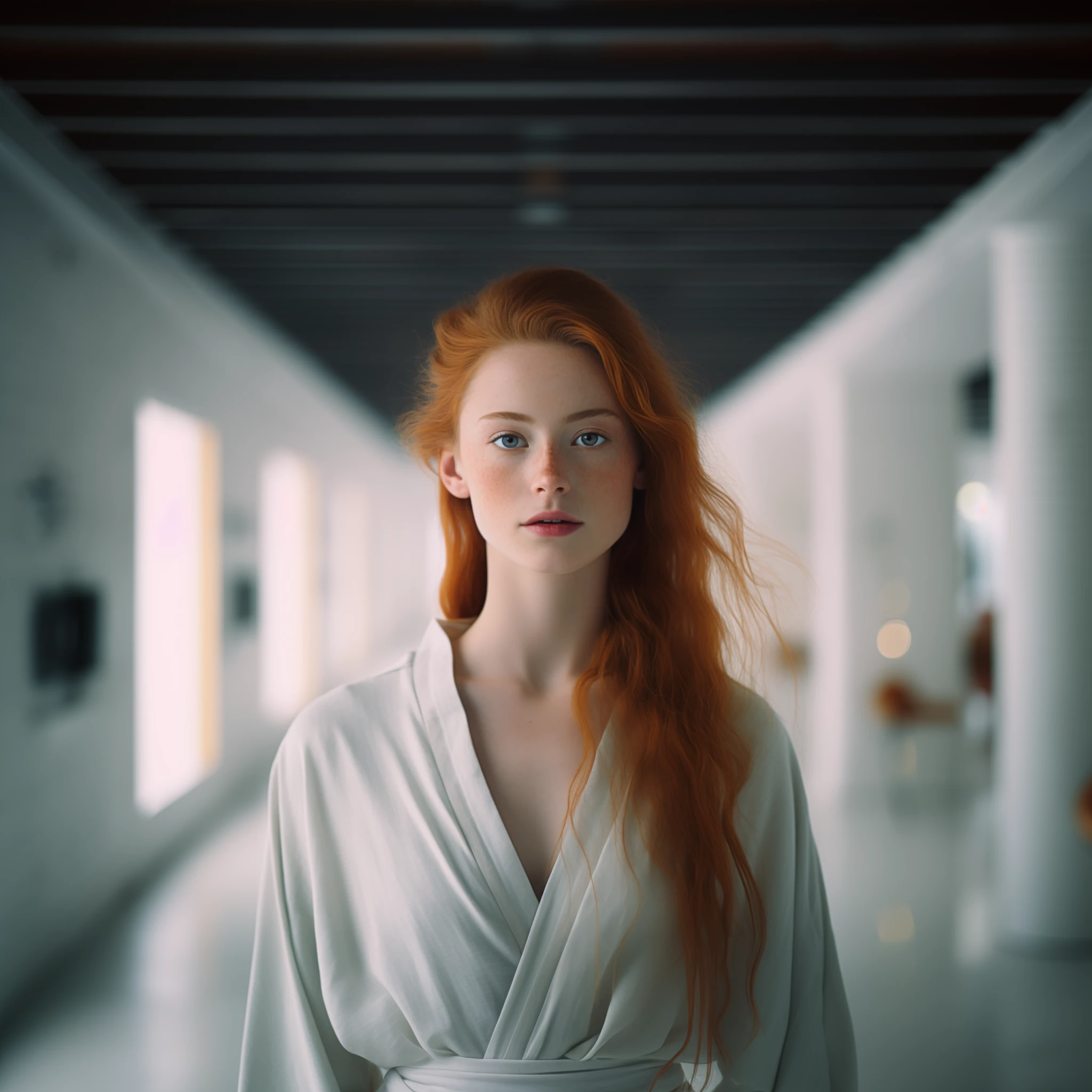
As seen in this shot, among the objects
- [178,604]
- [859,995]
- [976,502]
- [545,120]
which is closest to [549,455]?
[545,120]

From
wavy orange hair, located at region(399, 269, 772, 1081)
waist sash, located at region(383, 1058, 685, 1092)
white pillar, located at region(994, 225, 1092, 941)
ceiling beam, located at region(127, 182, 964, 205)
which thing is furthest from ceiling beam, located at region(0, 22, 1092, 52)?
waist sash, located at region(383, 1058, 685, 1092)

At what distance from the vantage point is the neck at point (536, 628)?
4.42 feet

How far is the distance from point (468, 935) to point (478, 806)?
158 millimetres

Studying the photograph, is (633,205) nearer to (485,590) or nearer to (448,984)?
(485,590)

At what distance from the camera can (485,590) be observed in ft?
5.05

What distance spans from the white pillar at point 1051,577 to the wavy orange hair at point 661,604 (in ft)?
9.89

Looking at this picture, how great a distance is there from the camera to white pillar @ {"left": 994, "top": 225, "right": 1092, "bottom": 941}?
3.89 metres

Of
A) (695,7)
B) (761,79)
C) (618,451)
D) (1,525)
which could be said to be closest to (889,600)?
(761,79)

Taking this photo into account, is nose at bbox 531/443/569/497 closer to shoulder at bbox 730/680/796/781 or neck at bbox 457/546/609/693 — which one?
neck at bbox 457/546/609/693

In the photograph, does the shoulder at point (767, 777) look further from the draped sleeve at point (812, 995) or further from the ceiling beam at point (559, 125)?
the ceiling beam at point (559, 125)

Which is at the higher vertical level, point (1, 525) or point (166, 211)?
point (166, 211)

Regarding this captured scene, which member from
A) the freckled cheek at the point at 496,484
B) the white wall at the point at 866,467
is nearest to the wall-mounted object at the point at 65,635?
the freckled cheek at the point at 496,484

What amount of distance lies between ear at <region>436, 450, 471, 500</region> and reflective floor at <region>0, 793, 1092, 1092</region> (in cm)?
241

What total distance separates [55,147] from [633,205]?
2.31 meters
